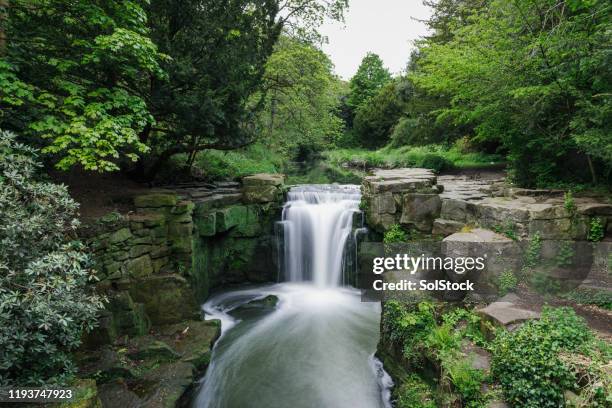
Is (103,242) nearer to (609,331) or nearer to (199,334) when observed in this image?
(199,334)

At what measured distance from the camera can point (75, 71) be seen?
5695mm

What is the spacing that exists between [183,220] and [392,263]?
4.45m

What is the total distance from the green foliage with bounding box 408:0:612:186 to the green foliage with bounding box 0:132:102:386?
280 inches

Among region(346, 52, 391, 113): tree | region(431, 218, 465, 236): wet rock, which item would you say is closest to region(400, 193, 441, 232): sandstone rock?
region(431, 218, 465, 236): wet rock

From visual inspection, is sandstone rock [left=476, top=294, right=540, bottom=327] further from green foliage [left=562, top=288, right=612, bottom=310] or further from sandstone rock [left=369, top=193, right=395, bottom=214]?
sandstone rock [left=369, top=193, right=395, bottom=214]

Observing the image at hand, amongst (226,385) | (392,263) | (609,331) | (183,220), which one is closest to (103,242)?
(183,220)

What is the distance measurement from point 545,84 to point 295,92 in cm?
833

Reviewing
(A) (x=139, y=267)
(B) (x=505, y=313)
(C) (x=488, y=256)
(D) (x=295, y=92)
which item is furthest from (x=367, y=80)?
(B) (x=505, y=313)

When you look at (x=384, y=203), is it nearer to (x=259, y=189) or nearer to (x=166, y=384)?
(x=259, y=189)

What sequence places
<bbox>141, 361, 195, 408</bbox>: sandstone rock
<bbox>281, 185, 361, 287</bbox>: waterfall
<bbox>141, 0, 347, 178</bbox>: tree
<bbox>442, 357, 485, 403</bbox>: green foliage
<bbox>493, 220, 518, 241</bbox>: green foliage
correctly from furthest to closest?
<bbox>281, 185, 361, 287</bbox>: waterfall → <bbox>141, 0, 347, 178</bbox>: tree → <bbox>493, 220, 518, 241</bbox>: green foliage → <bbox>141, 361, 195, 408</bbox>: sandstone rock → <bbox>442, 357, 485, 403</bbox>: green foliage

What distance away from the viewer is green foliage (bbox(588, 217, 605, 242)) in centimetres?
→ 568

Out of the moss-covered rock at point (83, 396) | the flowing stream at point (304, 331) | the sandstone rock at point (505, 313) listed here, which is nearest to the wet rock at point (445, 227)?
the sandstone rock at point (505, 313)

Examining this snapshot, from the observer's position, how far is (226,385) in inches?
224

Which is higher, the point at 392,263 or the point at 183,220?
the point at 183,220
